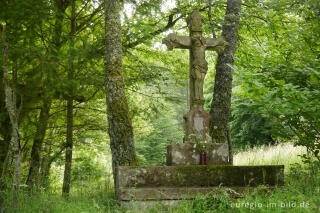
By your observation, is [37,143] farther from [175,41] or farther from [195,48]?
[195,48]

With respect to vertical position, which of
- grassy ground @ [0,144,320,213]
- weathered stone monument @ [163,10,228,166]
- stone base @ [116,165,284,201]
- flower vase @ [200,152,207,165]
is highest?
weathered stone monument @ [163,10,228,166]

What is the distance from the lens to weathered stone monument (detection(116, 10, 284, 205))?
4551 millimetres

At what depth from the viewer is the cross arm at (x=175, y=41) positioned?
19.0ft

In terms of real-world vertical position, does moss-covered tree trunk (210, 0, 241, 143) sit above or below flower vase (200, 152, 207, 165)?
above

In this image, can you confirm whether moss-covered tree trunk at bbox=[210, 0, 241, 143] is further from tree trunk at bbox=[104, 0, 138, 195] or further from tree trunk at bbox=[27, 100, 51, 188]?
tree trunk at bbox=[27, 100, 51, 188]

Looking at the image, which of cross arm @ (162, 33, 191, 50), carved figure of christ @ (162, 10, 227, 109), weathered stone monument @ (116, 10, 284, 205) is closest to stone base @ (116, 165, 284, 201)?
weathered stone monument @ (116, 10, 284, 205)

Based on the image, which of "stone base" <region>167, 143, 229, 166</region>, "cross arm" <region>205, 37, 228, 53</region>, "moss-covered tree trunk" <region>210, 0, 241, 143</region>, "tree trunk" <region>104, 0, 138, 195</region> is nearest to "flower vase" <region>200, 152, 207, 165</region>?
"stone base" <region>167, 143, 229, 166</region>

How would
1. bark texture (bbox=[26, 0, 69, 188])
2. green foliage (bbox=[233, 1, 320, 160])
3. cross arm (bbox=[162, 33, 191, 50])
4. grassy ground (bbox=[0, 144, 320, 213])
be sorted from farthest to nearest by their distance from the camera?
bark texture (bbox=[26, 0, 69, 188]) → cross arm (bbox=[162, 33, 191, 50]) → green foliage (bbox=[233, 1, 320, 160]) → grassy ground (bbox=[0, 144, 320, 213])

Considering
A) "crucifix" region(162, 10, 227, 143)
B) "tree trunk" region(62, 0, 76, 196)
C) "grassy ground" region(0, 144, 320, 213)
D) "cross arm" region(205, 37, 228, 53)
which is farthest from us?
"tree trunk" region(62, 0, 76, 196)

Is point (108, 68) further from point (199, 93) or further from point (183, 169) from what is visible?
point (183, 169)

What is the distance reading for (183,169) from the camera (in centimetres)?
481

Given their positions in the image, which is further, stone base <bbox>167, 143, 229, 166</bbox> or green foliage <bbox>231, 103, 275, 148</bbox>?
green foliage <bbox>231, 103, 275, 148</bbox>

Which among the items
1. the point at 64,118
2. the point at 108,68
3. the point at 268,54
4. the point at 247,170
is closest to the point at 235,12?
the point at 268,54

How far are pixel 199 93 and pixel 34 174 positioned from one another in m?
5.13
